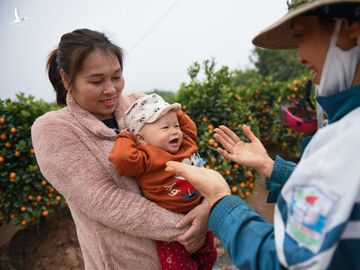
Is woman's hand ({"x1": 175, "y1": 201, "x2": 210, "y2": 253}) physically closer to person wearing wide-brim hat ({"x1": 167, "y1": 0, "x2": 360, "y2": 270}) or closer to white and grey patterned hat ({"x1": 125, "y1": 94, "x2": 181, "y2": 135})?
person wearing wide-brim hat ({"x1": 167, "y1": 0, "x2": 360, "y2": 270})

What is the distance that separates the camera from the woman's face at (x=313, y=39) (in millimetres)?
1155

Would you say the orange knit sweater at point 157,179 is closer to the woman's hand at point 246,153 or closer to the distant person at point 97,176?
the distant person at point 97,176

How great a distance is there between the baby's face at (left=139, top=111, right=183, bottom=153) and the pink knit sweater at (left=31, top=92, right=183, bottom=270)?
0.21m

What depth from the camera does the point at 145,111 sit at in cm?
189

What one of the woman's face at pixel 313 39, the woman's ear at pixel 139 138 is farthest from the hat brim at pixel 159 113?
the woman's face at pixel 313 39

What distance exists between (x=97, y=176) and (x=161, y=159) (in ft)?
1.14

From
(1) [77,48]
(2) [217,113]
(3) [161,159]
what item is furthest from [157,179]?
(2) [217,113]

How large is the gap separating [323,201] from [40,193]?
12.2 feet

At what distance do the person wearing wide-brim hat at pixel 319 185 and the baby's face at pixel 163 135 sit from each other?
45cm

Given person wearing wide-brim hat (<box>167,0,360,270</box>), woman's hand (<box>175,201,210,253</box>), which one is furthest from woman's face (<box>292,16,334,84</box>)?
woman's hand (<box>175,201,210,253</box>)

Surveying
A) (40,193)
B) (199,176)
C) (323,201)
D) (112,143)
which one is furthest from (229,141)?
(40,193)

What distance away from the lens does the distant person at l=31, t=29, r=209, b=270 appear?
5.28ft

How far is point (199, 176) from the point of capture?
140cm

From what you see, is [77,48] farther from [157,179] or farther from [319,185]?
[319,185]
